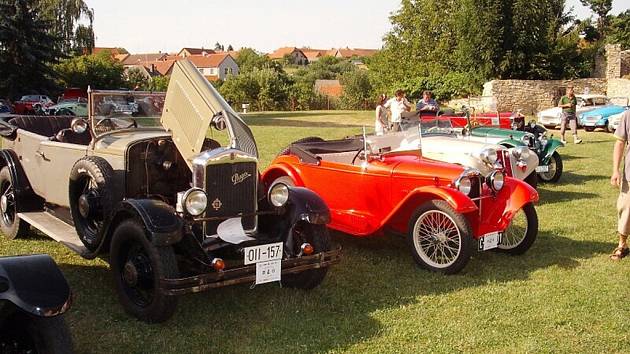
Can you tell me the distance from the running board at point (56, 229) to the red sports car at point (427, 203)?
263 cm

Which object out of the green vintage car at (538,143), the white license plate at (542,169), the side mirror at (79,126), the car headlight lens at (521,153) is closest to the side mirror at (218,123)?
the side mirror at (79,126)

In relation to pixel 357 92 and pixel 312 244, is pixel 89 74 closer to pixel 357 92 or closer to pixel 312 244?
pixel 357 92

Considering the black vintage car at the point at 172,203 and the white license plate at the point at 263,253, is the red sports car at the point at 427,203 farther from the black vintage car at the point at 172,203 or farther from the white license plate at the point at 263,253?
the white license plate at the point at 263,253

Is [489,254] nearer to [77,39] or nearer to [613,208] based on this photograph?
[613,208]

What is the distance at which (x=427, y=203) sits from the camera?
5.69m

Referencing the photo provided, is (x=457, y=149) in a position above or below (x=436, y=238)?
above

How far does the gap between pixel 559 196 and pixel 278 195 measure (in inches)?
246

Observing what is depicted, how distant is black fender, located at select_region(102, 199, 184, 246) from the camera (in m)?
4.07

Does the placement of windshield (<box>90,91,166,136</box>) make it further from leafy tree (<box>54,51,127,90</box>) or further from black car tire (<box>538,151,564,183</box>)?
leafy tree (<box>54,51,127,90</box>)

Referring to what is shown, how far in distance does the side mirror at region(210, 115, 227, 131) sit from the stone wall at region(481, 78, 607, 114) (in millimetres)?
26948

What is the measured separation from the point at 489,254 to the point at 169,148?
3457mm

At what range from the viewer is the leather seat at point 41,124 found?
23.0 feet

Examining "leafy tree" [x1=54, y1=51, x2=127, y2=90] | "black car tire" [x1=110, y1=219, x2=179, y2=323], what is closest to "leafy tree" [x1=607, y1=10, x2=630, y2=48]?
"leafy tree" [x1=54, y1=51, x2=127, y2=90]

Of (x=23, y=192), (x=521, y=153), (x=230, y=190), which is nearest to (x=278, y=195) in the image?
(x=230, y=190)
